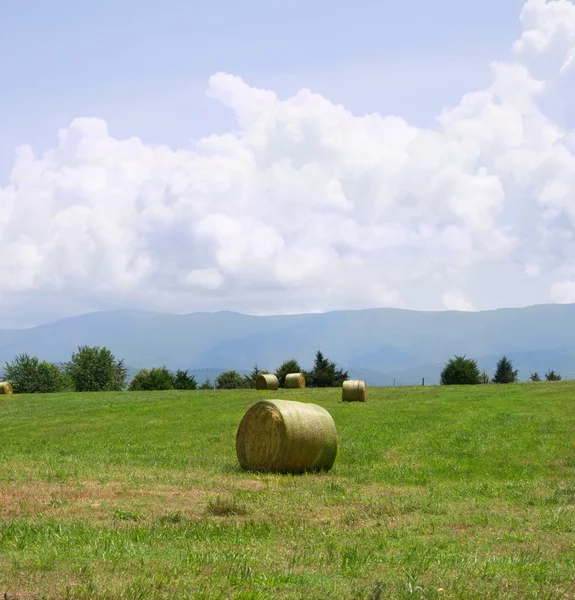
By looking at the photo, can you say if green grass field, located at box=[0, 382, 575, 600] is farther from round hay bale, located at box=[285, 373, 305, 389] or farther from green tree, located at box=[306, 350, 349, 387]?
green tree, located at box=[306, 350, 349, 387]

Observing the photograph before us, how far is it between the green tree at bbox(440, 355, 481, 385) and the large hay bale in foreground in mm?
66846

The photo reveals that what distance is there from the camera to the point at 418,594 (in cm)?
836

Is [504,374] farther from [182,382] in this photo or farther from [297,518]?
[297,518]

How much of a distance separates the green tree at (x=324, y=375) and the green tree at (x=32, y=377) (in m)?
35.6

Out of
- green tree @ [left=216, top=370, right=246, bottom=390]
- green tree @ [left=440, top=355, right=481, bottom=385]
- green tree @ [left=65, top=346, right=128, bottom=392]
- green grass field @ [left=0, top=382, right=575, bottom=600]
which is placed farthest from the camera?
green tree @ [left=216, top=370, right=246, bottom=390]

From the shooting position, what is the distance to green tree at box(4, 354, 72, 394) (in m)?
109

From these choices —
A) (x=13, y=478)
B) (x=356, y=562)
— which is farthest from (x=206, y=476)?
(x=356, y=562)

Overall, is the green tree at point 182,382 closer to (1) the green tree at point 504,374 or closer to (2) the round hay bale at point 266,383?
(1) the green tree at point 504,374

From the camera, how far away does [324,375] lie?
3893 inches

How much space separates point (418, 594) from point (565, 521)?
6057mm

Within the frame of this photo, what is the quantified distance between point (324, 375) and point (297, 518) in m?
86.1

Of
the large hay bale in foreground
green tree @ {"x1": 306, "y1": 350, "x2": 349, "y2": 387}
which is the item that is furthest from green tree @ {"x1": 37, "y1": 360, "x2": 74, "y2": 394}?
the large hay bale in foreground

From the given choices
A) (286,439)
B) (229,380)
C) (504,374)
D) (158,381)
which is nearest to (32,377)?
(158,381)

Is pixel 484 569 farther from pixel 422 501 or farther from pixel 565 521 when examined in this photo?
pixel 422 501
